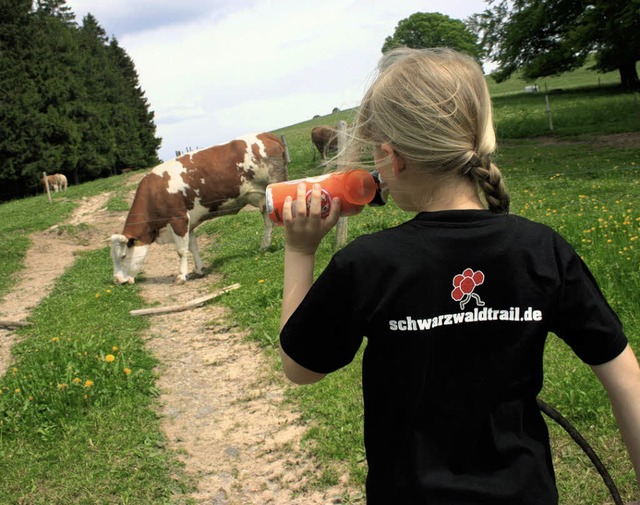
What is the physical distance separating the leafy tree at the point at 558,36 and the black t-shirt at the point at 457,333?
1839 centimetres

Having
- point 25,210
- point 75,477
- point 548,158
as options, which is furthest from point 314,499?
point 25,210

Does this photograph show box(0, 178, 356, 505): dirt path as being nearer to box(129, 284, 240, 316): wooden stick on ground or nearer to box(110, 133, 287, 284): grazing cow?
box(129, 284, 240, 316): wooden stick on ground

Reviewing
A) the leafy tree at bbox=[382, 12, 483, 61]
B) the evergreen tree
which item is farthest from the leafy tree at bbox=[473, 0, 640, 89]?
the leafy tree at bbox=[382, 12, 483, 61]

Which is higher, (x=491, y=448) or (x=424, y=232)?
(x=424, y=232)

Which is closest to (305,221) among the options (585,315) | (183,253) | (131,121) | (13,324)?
(585,315)

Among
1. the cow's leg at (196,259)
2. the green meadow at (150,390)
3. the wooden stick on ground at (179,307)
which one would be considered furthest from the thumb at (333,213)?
the cow's leg at (196,259)

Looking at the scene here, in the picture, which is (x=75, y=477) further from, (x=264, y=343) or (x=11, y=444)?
(x=264, y=343)

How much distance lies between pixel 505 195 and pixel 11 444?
174 inches

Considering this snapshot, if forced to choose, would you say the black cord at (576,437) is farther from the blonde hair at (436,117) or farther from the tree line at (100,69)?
the tree line at (100,69)

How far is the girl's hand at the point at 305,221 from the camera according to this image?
158 cm

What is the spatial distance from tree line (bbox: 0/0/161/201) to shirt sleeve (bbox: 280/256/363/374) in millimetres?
38517

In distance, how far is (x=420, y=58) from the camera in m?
1.49

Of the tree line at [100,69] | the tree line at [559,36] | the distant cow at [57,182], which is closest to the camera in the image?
the tree line at [559,36]

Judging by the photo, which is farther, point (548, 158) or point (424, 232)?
point (548, 158)
